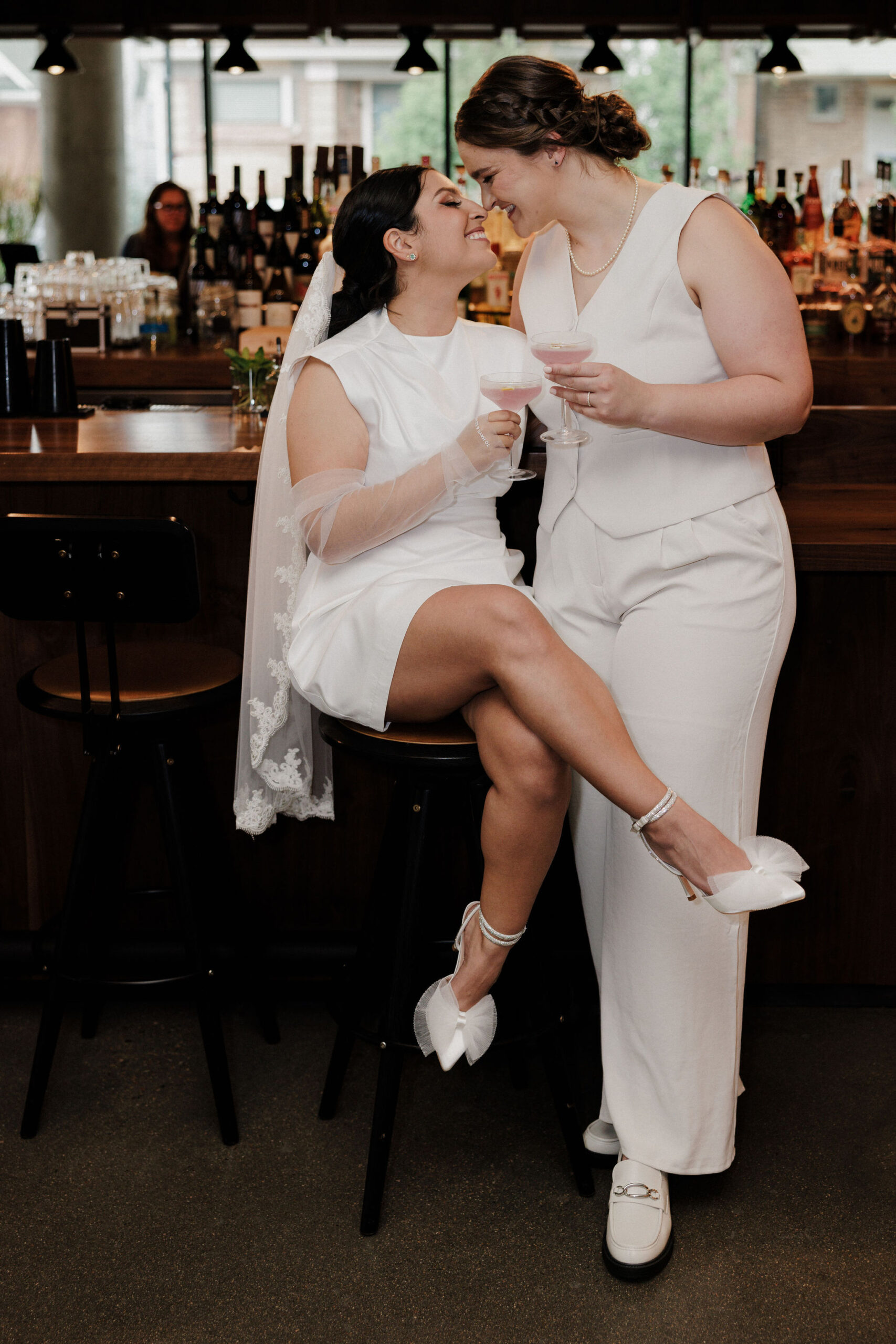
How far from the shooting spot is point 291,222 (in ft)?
15.5

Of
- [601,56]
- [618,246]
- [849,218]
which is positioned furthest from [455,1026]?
[601,56]

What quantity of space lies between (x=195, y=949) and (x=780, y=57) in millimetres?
4644

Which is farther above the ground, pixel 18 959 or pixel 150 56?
pixel 150 56

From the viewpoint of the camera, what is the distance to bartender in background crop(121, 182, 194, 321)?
4988 millimetres

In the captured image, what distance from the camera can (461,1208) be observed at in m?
1.91

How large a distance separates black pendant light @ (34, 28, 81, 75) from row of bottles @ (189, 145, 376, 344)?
1102 millimetres

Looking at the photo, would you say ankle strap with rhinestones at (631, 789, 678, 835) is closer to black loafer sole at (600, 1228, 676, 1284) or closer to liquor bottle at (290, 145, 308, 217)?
black loafer sole at (600, 1228, 676, 1284)

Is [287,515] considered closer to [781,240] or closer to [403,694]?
[403,694]

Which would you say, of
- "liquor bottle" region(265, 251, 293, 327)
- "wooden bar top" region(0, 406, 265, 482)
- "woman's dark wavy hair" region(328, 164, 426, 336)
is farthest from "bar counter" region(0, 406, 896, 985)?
"liquor bottle" region(265, 251, 293, 327)

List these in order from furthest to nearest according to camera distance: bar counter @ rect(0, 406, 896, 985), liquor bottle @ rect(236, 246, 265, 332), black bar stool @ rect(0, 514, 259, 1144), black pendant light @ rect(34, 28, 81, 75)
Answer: black pendant light @ rect(34, 28, 81, 75) → liquor bottle @ rect(236, 246, 265, 332) → bar counter @ rect(0, 406, 896, 985) → black bar stool @ rect(0, 514, 259, 1144)

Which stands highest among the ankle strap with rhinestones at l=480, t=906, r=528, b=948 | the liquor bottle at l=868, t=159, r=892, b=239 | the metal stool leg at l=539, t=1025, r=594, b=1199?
the liquor bottle at l=868, t=159, r=892, b=239

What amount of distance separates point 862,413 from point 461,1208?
1655mm

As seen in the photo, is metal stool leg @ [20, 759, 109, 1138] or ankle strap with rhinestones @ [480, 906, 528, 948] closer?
ankle strap with rhinestones @ [480, 906, 528, 948]

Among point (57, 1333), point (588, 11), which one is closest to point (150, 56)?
point (588, 11)
